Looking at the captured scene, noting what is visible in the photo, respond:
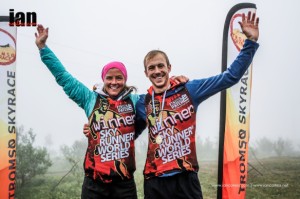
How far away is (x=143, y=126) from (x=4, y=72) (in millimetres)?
2806

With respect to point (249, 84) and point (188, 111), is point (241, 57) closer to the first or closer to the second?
point (188, 111)

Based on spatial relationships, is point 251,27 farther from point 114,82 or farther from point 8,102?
point 8,102

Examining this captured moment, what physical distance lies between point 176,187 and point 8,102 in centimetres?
321

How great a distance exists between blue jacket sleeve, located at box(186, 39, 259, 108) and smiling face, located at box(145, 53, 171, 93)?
6.7 inches

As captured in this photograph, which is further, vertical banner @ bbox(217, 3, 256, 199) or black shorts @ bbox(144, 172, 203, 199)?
vertical banner @ bbox(217, 3, 256, 199)

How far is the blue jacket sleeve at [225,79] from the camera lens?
7.16ft

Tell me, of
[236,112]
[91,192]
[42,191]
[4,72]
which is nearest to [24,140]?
[42,191]

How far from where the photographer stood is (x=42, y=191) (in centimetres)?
859

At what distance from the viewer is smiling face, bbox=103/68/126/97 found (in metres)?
2.54

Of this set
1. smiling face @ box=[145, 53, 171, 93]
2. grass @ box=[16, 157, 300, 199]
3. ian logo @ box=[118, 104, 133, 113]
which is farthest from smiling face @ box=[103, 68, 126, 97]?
grass @ box=[16, 157, 300, 199]

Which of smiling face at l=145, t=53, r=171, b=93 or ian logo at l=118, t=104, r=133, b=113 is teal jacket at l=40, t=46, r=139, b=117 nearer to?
ian logo at l=118, t=104, r=133, b=113

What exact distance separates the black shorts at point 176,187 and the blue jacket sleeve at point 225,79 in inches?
20.1

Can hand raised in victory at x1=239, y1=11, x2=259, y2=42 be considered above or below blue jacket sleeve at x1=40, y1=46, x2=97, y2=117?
above

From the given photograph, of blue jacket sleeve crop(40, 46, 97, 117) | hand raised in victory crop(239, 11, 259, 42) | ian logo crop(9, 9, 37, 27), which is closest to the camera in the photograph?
hand raised in victory crop(239, 11, 259, 42)
